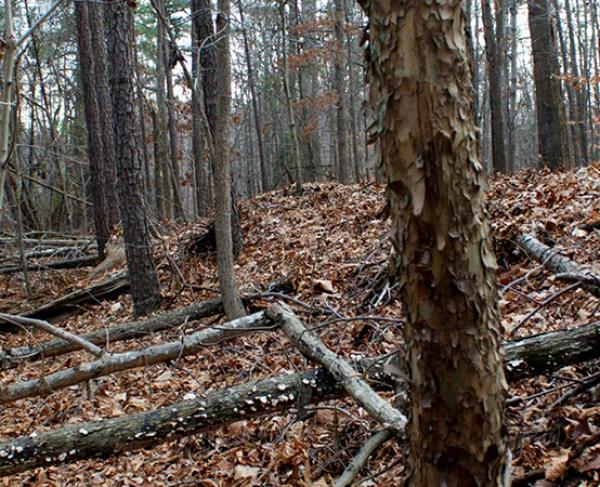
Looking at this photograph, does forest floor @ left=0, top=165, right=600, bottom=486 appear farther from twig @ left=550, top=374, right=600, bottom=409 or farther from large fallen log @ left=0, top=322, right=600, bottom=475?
large fallen log @ left=0, top=322, right=600, bottom=475

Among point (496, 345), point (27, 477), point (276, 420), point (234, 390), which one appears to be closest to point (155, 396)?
point (27, 477)

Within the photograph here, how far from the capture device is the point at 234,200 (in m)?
8.74

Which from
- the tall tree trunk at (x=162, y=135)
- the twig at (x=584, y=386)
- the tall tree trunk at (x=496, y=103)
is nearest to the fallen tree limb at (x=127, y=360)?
the twig at (x=584, y=386)

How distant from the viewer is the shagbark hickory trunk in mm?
6762

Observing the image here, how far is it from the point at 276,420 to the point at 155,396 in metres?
1.49

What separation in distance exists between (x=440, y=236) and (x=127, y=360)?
350 cm

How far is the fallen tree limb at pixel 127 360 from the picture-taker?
14.0 feet

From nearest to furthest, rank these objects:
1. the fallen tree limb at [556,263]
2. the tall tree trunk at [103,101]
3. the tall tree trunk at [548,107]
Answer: the fallen tree limb at [556,263], the tall tree trunk at [548,107], the tall tree trunk at [103,101]

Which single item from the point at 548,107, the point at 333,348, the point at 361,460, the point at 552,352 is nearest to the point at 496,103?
the point at 548,107

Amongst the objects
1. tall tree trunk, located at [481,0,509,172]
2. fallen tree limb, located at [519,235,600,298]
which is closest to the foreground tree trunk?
fallen tree limb, located at [519,235,600,298]

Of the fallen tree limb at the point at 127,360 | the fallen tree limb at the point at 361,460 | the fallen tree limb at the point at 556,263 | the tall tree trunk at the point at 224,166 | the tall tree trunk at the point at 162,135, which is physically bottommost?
the fallen tree limb at the point at 361,460

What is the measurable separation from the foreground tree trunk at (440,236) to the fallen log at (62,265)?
979 cm

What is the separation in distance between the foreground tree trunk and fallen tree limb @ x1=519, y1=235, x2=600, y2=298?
6.55 ft

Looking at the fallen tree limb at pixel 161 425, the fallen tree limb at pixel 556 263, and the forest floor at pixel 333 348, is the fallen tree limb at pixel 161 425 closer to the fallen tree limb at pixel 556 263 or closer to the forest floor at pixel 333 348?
the forest floor at pixel 333 348
